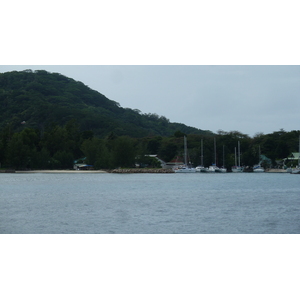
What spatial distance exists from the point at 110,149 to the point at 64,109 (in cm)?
4478

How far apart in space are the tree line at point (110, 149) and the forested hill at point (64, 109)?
57.1 feet

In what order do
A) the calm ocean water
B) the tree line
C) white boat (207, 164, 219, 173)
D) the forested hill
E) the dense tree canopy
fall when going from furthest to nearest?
the forested hill < white boat (207, 164, 219, 173) < the dense tree canopy < the tree line < the calm ocean water

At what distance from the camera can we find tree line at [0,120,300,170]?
81688 mm

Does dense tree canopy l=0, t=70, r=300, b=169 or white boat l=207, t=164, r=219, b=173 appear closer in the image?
dense tree canopy l=0, t=70, r=300, b=169

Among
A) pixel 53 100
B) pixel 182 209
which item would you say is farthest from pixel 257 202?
pixel 53 100

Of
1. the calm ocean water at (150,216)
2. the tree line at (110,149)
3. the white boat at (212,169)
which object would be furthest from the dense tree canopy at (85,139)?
the calm ocean water at (150,216)

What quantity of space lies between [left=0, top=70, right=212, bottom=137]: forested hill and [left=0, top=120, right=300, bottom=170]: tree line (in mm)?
17398

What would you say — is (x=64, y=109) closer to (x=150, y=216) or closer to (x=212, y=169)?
(x=212, y=169)

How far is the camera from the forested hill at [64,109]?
125312 millimetres

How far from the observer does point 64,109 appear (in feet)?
433

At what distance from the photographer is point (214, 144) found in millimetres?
91312

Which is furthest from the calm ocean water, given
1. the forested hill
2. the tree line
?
the forested hill

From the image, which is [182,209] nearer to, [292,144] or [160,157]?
[292,144]

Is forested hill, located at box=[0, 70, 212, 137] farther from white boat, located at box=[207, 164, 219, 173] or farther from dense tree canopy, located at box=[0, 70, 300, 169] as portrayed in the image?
white boat, located at box=[207, 164, 219, 173]
